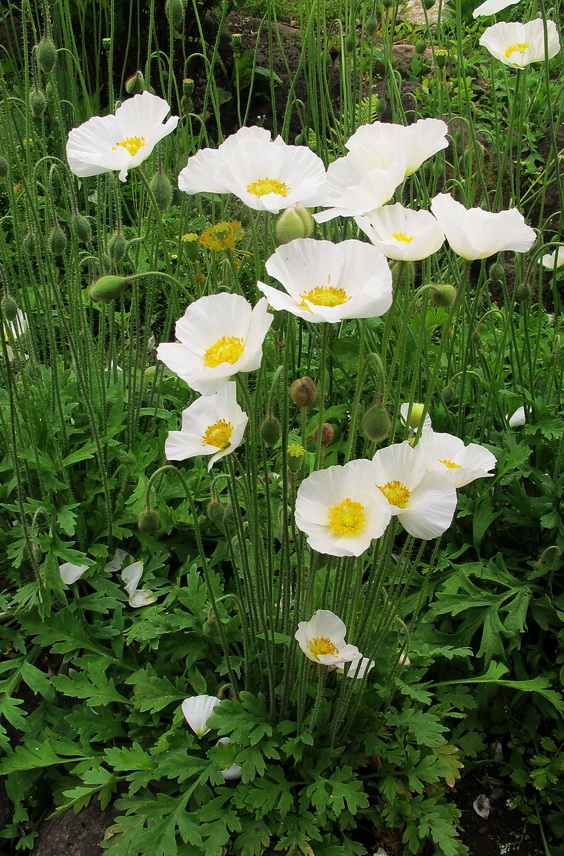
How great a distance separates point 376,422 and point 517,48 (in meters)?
1.41

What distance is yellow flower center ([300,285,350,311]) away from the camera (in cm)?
100

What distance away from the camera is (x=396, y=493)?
41.4 inches

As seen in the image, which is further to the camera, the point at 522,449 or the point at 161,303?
the point at 161,303

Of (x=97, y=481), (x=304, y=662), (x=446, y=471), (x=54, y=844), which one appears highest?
(x=446, y=471)

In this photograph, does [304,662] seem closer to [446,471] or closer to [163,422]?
[446,471]

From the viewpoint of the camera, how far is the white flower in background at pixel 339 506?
3.28ft

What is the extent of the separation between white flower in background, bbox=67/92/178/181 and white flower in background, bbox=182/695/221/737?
104cm

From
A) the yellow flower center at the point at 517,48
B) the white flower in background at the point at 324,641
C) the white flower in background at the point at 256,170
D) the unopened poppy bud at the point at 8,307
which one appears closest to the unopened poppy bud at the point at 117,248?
the unopened poppy bud at the point at 8,307

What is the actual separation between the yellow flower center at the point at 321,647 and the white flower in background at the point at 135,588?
660mm

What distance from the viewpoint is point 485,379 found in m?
2.25

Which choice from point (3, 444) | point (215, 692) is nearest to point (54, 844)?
point (215, 692)

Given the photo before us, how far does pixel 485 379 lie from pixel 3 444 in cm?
144

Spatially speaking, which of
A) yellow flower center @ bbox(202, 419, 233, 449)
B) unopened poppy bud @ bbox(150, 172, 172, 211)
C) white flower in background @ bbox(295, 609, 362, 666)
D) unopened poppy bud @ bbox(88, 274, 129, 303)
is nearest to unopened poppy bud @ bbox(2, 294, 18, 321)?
unopened poppy bud @ bbox(150, 172, 172, 211)

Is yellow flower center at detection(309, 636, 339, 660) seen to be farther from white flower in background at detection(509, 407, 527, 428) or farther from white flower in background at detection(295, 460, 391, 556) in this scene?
white flower in background at detection(509, 407, 527, 428)
